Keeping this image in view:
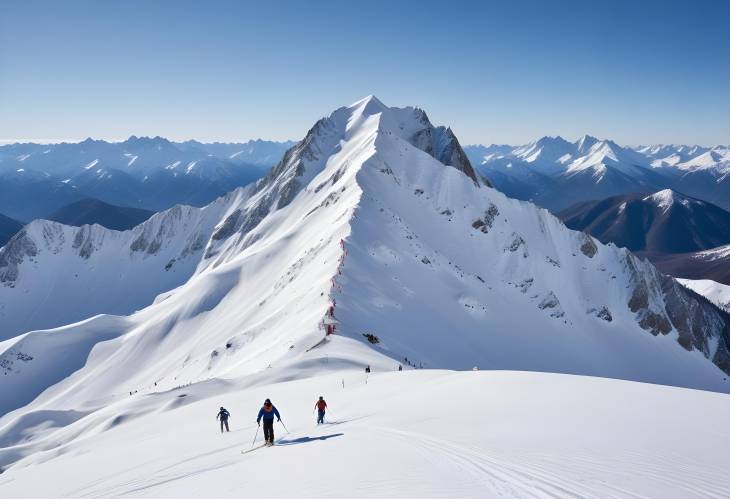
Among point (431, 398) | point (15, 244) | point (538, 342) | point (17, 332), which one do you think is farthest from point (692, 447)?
point (15, 244)

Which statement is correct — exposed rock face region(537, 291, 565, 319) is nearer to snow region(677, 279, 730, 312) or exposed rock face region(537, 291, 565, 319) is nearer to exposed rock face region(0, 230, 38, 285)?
snow region(677, 279, 730, 312)

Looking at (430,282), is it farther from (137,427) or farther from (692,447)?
(692,447)

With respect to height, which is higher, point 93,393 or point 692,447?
point 692,447

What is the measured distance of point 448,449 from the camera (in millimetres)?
13141

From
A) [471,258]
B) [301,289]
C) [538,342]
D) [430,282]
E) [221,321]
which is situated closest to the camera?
[301,289]

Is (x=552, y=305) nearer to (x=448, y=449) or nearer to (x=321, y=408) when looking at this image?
(x=321, y=408)

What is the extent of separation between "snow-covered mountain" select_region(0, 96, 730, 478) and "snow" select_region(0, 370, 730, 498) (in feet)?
48.5

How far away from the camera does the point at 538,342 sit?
76.5 metres

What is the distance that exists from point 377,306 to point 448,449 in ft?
138

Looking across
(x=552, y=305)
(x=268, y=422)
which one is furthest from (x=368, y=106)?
(x=268, y=422)

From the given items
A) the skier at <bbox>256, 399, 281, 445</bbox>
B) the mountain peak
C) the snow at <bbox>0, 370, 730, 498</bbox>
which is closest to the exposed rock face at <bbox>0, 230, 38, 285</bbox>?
the mountain peak

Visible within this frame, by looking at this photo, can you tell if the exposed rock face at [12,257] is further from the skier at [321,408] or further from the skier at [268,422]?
the skier at [268,422]

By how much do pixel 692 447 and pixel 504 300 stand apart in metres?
74.0

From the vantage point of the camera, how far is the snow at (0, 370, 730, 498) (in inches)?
413
